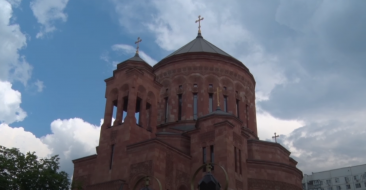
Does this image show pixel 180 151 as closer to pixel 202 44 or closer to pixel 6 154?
pixel 6 154

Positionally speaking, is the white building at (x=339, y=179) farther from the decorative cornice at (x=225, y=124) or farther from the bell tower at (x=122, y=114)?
the bell tower at (x=122, y=114)

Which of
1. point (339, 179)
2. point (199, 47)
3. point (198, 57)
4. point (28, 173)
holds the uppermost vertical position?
point (199, 47)

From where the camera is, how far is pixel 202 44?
97.2 ft

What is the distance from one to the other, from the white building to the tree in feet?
141

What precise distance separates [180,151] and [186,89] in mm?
7213

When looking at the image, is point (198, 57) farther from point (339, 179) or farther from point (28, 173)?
point (339, 179)

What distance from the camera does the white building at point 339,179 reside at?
161 ft

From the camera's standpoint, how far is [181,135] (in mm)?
21453

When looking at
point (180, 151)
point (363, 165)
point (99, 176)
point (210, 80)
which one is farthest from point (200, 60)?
point (363, 165)

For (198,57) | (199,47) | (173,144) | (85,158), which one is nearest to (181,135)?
(173,144)

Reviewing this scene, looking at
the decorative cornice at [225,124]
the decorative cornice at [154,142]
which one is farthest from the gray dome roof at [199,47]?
the decorative cornice at [154,142]

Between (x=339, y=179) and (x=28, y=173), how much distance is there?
45.3m

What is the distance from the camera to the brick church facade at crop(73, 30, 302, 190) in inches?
742

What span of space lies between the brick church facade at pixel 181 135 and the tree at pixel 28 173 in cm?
238
